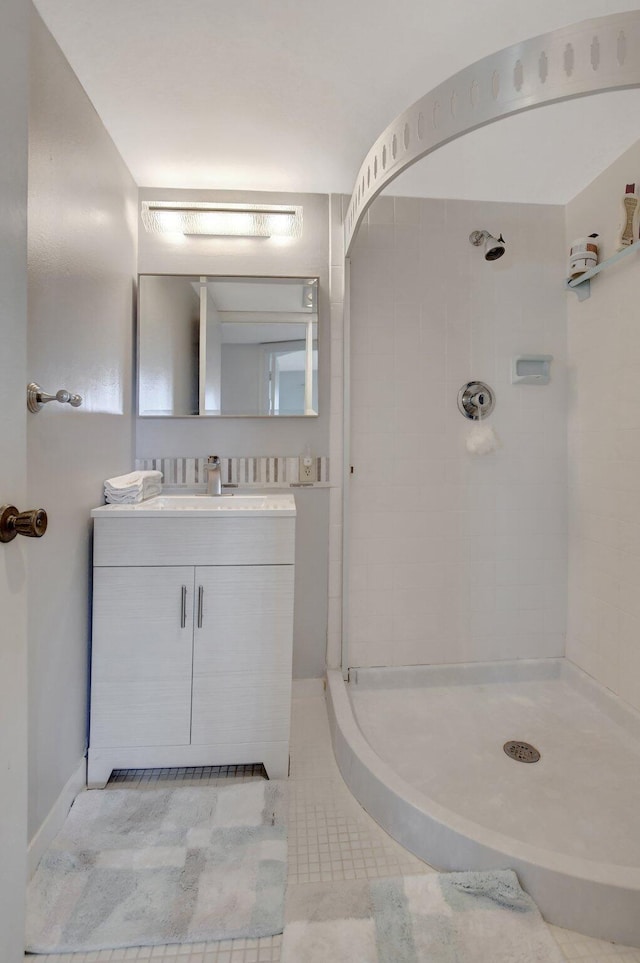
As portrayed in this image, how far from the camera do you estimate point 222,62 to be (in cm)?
139

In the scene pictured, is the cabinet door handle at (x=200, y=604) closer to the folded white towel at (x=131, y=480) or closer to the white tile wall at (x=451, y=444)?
the folded white towel at (x=131, y=480)

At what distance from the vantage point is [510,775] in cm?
152

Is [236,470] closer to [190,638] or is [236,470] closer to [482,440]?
[190,638]

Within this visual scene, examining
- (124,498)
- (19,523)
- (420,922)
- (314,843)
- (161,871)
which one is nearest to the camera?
(19,523)

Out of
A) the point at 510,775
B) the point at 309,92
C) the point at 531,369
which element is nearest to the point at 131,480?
the point at 309,92

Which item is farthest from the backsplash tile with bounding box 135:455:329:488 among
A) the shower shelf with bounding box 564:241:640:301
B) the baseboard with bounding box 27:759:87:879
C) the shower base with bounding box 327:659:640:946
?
the shower shelf with bounding box 564:241:640:301

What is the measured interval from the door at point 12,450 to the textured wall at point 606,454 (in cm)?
200

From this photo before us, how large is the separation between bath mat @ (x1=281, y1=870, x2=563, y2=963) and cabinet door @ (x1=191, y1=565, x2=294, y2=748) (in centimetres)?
49

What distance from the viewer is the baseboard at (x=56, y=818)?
117 cm

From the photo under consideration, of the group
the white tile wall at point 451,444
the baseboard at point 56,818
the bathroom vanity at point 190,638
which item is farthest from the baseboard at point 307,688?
the baseboard at point 56,818

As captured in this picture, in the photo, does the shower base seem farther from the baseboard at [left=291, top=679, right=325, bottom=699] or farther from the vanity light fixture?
the vanity light fixture

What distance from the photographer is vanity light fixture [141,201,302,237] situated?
1.94 m

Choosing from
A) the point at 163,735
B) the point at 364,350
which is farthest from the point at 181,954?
the point at 364,350

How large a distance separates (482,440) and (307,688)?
4.71 ft
